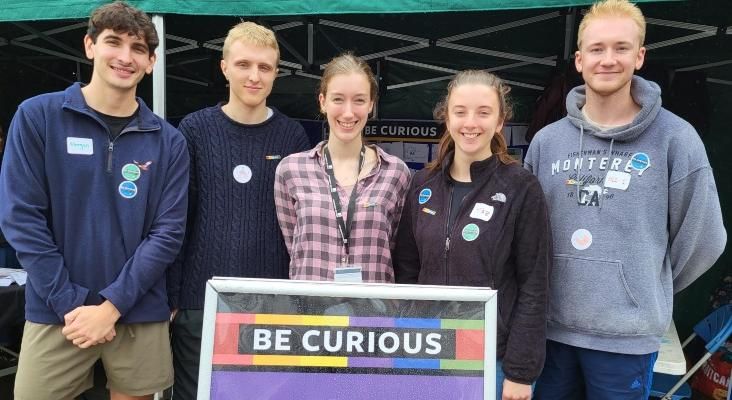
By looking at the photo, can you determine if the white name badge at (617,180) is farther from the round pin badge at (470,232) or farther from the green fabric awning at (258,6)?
the green fabric awning at (258,6)

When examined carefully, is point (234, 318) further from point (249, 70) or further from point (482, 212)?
point (249, 70)

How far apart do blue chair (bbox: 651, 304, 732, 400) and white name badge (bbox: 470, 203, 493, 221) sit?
1.92 metres

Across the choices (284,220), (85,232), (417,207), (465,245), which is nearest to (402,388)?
(465,245)

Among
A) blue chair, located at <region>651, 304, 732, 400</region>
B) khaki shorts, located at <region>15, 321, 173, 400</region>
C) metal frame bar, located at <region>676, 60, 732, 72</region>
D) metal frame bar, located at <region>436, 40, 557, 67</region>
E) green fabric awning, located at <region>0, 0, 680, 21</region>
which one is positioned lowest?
blue chair, located at <region>651, 304, 732, 400</region>

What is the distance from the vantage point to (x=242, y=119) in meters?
2.18

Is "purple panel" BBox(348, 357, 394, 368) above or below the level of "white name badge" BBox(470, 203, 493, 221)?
below

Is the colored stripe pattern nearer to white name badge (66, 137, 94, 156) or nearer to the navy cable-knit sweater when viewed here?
the navy cable-knit sweater

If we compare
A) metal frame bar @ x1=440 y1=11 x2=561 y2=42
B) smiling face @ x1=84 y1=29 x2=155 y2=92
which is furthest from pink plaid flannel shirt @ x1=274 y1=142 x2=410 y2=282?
metal frame bar @ x1=440 y1=11 x2=561 y2=42

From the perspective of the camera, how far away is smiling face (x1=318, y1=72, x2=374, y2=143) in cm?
192

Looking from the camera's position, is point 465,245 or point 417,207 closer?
point 465,245

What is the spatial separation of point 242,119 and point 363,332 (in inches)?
44.5

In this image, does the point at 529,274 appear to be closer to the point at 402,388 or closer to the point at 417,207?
the point at 417,207

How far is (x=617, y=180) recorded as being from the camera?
1.80 meters

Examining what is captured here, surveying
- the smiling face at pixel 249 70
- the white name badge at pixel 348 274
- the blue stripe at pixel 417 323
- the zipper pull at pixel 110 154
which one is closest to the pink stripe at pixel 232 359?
the blue stripe at pixel 417 323
